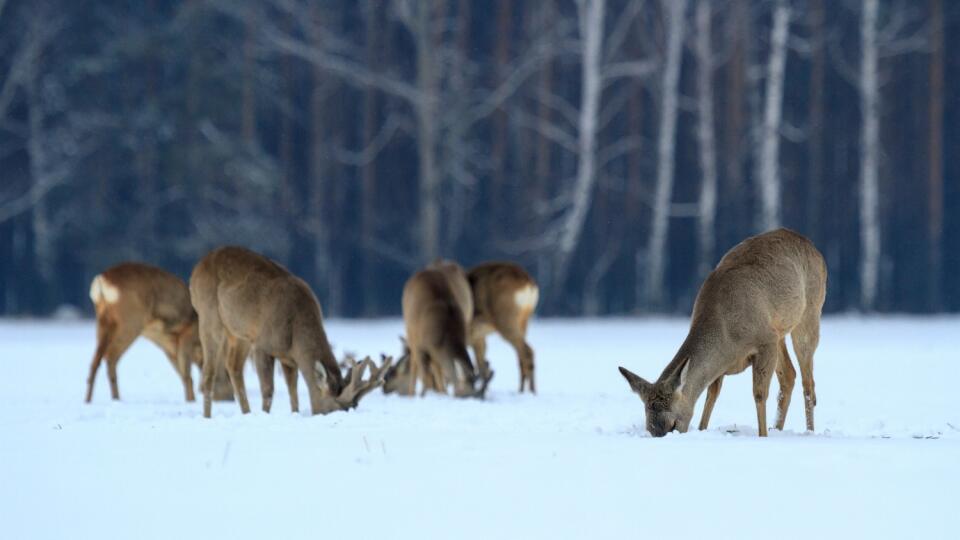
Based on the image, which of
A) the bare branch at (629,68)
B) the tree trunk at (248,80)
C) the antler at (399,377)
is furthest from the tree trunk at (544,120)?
the antler at (399,377)

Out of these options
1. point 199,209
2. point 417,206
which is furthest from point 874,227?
point 199,209

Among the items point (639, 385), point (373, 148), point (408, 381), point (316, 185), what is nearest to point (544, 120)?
point (373, 148)

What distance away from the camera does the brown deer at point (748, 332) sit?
8.77 m

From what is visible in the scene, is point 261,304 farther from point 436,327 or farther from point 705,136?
point 705,136

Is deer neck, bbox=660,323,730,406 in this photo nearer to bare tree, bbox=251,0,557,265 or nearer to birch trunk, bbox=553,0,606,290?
bare tree, bbox=251,0,557,265

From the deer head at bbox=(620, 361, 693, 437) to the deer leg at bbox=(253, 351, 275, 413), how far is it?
3.79m

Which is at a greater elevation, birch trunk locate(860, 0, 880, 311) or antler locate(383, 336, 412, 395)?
birch trunk locate(860, 0, 880, 311)

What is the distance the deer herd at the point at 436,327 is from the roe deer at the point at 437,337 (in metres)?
0.02

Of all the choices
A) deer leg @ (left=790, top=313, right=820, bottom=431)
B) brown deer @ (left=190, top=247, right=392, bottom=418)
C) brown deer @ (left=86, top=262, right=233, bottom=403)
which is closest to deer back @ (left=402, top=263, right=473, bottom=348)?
brown deer @ (left=86, top=262, right=233, bottom=403)

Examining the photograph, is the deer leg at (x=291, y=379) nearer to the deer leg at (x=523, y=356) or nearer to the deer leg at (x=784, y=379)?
the deer leg at (x=523, y=356)

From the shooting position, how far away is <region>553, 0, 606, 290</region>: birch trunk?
85.6 feet

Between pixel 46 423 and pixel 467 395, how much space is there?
484 cm

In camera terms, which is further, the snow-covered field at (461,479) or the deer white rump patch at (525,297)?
the deer white rump patch at (525,297)

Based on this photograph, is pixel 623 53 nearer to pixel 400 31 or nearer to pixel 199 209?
pixel 400 31
